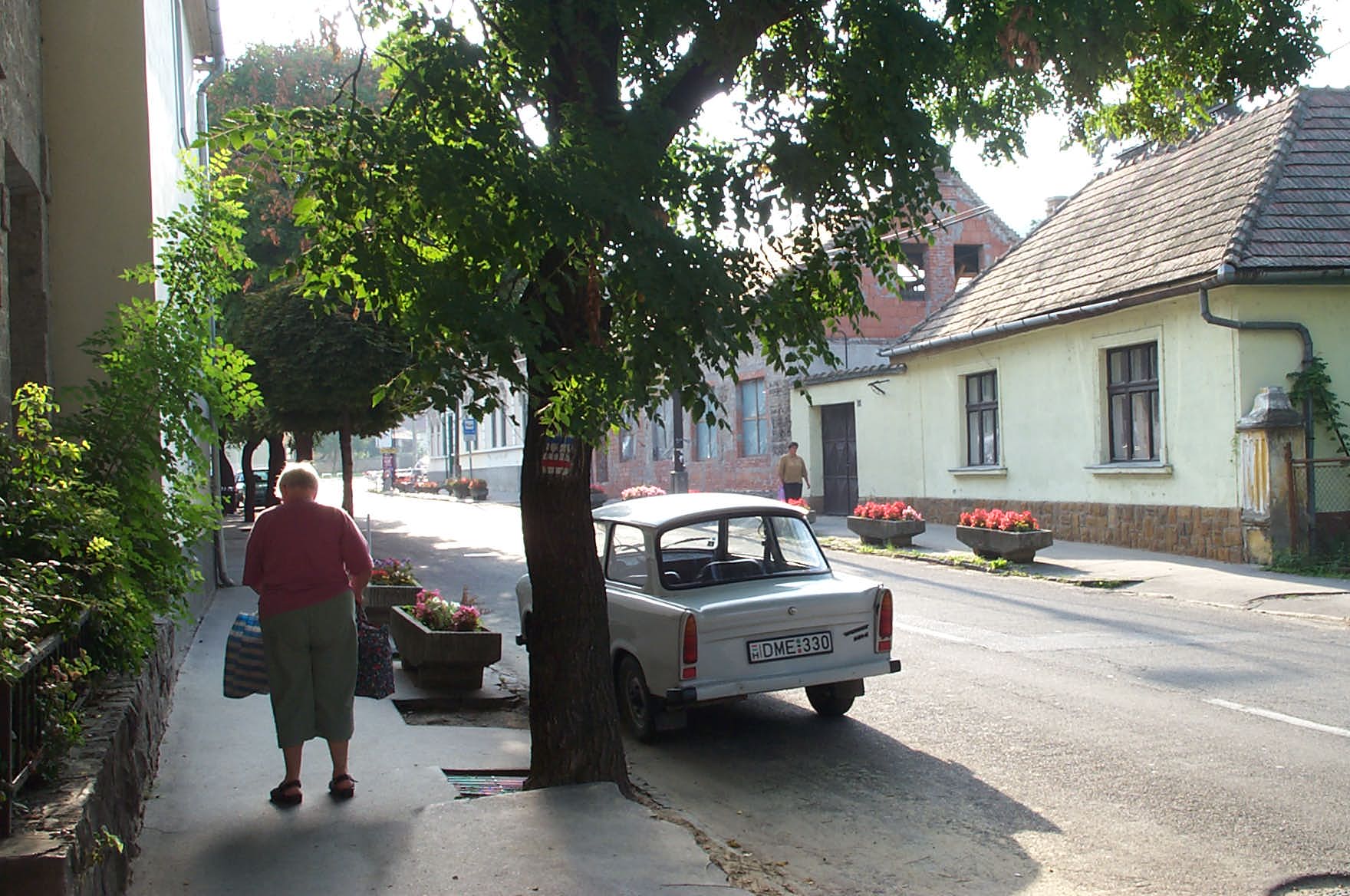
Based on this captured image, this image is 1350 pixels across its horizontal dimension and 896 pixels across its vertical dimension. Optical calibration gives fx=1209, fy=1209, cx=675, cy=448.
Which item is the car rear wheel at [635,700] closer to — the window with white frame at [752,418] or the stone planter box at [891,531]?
the stone planter box at [891,531]

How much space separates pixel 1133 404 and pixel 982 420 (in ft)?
15.2

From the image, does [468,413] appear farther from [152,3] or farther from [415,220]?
[152,3]

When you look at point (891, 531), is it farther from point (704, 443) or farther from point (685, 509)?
point (704, 443)

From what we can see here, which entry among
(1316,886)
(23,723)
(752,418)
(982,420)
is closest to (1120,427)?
(982,420)

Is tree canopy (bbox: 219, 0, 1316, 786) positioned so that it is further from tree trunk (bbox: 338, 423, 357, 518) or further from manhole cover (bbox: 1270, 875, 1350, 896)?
tree trunk (bbox: 338, 423, 357, 518)

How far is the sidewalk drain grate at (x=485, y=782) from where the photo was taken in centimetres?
630

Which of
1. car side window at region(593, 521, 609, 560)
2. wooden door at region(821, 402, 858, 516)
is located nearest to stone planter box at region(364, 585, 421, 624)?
car side window at region(593, 521, 609, 560)

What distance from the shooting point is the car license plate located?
7496 mm

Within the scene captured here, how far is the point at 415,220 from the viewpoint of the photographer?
197 inches

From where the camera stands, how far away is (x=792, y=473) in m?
24.4

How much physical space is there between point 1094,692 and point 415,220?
237 inches

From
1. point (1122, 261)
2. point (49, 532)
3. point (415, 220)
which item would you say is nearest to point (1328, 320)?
point (1122, 261)

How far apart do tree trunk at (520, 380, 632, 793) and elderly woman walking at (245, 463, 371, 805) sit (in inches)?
35.3

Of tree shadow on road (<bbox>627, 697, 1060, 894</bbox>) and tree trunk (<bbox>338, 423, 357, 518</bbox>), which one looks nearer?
tree shadow on road (<bbox>627, 697, 1060, 894</bbox>)
